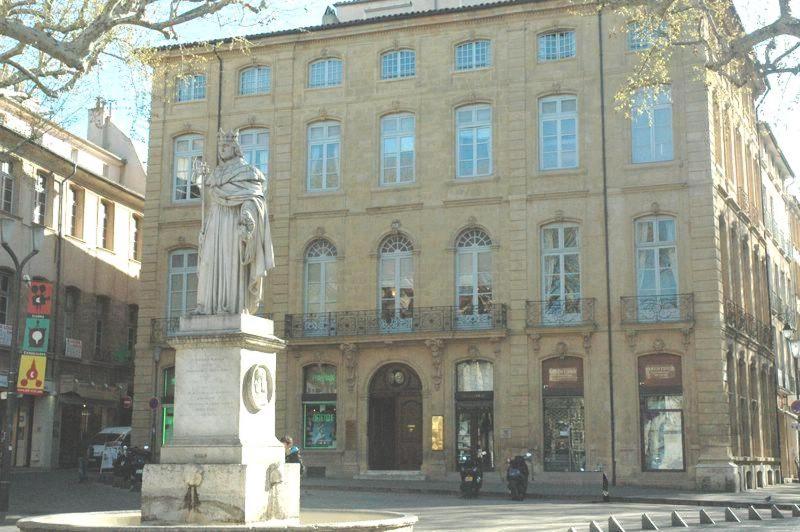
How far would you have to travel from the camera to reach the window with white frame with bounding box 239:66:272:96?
35.9 m

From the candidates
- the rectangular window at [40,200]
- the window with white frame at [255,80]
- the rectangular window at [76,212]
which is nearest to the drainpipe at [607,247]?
the window with white frame at [255,80]

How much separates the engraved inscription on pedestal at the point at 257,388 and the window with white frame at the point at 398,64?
22.4 meters

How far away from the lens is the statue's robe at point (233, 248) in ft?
43.3

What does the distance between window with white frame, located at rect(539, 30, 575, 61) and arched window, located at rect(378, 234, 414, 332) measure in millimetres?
7233

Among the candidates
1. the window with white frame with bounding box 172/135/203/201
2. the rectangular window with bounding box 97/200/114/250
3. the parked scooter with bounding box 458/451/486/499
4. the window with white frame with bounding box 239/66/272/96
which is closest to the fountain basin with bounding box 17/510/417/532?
the parked scooter with bounding box 458/451/486/499

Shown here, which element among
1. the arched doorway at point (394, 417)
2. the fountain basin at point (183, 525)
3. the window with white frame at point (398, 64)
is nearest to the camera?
the fountain basin at point (183, 525)

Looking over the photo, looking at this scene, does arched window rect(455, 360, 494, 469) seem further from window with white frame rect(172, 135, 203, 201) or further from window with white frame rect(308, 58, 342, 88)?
window with white frame rect(172, 135, 203, 201)

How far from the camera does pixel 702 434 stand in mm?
29297

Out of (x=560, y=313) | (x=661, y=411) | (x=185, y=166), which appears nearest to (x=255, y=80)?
(x=185, y=166)

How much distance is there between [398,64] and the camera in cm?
3453

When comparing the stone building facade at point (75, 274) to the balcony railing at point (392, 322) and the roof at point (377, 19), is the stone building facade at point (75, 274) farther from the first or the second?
the balcony railing at point (392, 322)

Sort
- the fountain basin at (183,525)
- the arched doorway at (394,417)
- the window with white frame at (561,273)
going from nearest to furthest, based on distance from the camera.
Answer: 1. the fountain basin at (183,525)
2. the window with white frame at (561,273)
3. the arched doorway at (394,417)

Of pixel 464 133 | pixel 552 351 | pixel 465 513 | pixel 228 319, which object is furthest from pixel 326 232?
pixel 228 319

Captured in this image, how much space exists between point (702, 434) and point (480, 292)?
25.2ft
